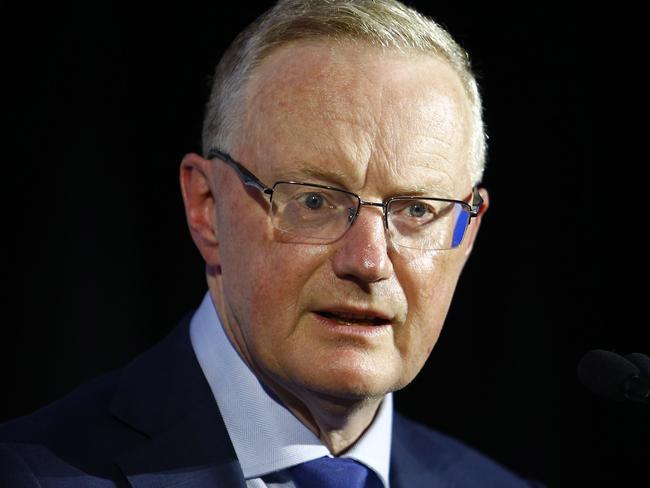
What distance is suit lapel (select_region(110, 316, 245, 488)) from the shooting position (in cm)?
184

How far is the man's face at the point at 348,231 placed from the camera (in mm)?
1808

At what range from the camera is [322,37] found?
191cm

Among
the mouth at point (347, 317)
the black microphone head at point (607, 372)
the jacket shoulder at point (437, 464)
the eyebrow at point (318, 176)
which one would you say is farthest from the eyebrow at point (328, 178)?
the jacket shoulder at point (437, 464)

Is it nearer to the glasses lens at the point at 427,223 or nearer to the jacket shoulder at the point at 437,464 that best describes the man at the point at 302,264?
the glasses lens at the point at 427,223

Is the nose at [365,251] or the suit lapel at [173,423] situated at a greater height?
the nose at [365,251]

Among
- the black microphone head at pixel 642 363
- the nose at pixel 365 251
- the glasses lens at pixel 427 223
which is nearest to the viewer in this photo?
the black microphone head at pixel 642 363

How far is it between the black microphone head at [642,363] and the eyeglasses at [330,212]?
51 centimetres

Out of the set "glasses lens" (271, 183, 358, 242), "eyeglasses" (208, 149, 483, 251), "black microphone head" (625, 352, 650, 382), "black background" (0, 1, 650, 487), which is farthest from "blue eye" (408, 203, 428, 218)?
"black background" (0, 1, 650, 487)

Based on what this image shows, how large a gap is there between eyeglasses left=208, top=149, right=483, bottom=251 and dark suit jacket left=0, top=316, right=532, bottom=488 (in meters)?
0.42

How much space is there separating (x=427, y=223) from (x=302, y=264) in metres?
0.29

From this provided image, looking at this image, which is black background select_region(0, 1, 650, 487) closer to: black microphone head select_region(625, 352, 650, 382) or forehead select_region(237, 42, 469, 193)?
forehead select_region(237, 42, 469, 193)

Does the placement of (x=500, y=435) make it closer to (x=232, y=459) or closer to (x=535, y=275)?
(x=535, y=275)

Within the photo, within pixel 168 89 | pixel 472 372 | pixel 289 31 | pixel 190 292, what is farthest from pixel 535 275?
pixel 289 31

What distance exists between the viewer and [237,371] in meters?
2.01
